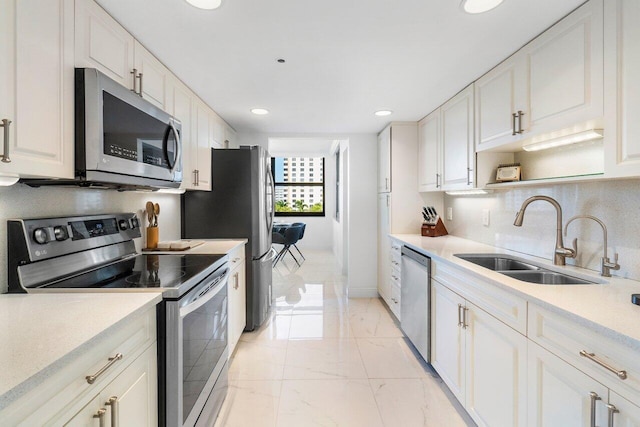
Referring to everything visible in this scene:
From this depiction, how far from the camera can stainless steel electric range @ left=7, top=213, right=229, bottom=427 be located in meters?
1.28

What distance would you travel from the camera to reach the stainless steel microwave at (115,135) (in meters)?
1.27

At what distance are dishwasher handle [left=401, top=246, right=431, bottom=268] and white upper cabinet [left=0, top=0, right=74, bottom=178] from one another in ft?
7.02

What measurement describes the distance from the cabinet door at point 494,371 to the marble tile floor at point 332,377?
30 centimetres

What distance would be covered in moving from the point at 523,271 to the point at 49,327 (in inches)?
80.7

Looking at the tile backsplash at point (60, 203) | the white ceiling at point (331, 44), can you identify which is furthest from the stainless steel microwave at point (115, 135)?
the white ceiling at point (331, 44)

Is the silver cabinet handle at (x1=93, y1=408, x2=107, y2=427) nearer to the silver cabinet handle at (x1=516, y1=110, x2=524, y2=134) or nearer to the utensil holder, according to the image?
the utensil holder

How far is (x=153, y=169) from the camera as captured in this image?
1694 millimetres

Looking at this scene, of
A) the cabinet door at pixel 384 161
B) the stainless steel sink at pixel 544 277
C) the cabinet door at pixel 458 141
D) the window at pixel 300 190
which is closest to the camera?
the stainless steel sink at pixel 544 277

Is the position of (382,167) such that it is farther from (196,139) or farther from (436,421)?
(436,421)

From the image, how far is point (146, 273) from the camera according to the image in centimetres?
159

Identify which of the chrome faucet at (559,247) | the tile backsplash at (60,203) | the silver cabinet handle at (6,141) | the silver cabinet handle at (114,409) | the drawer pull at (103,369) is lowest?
the silver cabinet handle at (114,409)

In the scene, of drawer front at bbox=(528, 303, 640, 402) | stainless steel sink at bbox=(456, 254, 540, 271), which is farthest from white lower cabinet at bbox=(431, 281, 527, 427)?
stainless steel sink at bbox=(456, 254, 540, 271)

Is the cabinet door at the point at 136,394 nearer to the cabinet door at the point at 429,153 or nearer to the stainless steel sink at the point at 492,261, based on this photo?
the stainless steel sink at the point at 492,261

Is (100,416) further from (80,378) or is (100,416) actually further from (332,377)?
(332,377)
